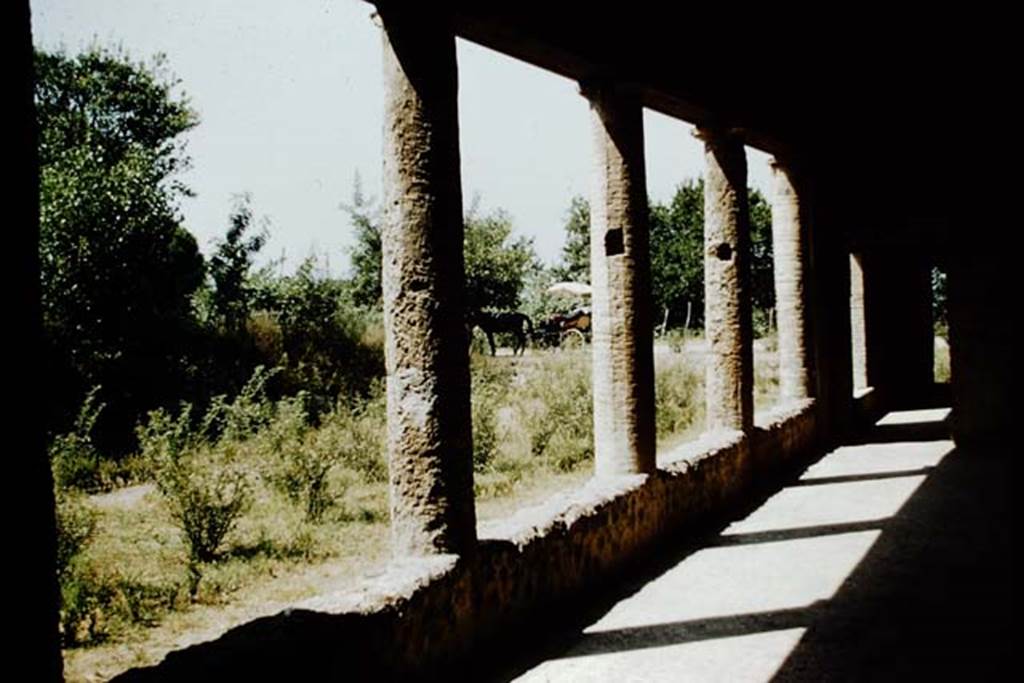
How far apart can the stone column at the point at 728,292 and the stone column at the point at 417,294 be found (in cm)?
485

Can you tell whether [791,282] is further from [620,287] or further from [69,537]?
[69,537]

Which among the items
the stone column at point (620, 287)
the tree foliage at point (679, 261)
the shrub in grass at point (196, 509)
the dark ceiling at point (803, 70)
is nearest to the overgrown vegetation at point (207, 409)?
the shrub in grass at point (196, 509)

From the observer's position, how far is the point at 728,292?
847 centimetres

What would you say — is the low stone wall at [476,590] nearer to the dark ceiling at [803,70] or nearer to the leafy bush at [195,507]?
the leafy bush at [195,507]

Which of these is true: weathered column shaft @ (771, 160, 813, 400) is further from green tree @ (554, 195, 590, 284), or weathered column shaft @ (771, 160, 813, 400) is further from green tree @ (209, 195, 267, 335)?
green tree @ (554, 195, 590, 284)

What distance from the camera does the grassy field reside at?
5590mm

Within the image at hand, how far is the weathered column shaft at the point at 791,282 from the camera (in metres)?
10.6

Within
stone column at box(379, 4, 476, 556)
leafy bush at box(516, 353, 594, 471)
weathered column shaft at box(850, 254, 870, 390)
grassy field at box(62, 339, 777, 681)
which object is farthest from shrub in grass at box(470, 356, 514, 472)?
weathered column shaft at box(850, 254, 870, 390)

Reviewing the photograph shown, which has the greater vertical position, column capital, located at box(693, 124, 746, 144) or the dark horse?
column capital, located at box(693, 124, 746, 144)

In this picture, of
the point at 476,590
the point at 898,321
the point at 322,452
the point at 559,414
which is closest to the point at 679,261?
the point at 898,321

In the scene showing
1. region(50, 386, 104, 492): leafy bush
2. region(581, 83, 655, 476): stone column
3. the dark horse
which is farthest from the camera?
the dark horse

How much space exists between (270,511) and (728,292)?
5.77 meters

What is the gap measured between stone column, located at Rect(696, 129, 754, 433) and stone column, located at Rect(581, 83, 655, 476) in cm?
224

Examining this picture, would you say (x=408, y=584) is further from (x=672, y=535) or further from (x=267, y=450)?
(x=267, y=450)
